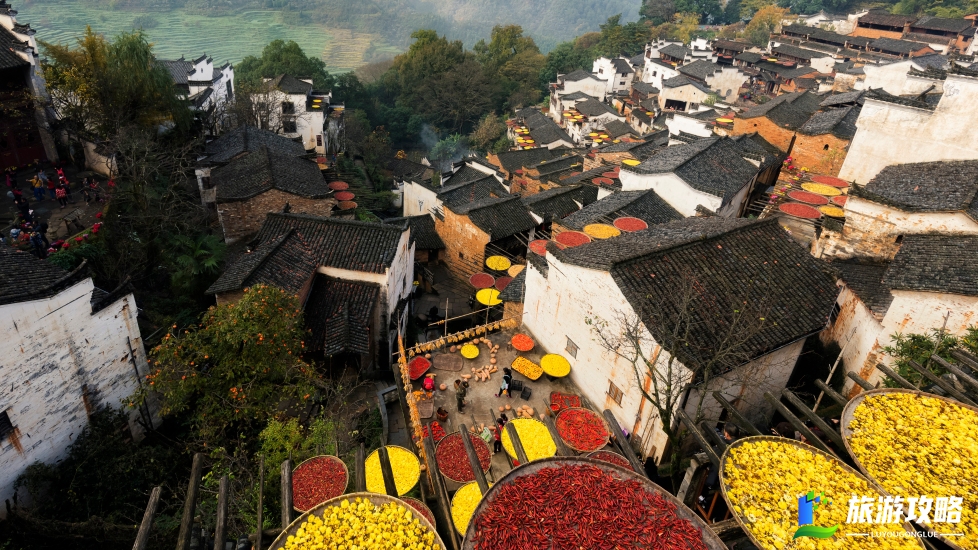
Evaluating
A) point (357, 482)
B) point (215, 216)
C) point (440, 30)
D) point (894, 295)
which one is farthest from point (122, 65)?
point (440, 30)

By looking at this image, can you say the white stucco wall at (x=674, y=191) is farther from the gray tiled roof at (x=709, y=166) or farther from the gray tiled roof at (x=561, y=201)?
the gray tiled roof at (x=561, y=201)

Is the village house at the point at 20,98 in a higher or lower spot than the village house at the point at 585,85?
higher

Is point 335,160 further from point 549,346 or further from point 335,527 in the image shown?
point 335,527

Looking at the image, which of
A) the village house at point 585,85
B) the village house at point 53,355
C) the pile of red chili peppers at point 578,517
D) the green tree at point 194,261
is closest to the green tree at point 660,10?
the village house at point 585,85

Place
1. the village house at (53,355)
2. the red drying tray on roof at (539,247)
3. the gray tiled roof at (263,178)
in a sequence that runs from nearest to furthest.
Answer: the village house at (53,355) < the red drying tray on roof at (539,247) < the gray tiled roof at (263,178)

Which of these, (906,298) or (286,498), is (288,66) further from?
(906,298)
